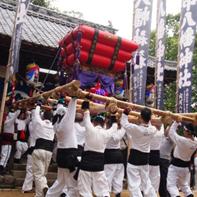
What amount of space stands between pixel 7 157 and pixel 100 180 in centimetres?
346

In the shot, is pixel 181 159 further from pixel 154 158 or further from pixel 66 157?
pixel 66 157

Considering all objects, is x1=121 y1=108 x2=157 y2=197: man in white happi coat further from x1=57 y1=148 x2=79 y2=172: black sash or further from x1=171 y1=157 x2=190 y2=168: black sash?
x1=57 y1=148 x2=79 y2=172: black sash

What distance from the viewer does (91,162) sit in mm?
6375

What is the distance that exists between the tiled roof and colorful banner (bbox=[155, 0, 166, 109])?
120 inches

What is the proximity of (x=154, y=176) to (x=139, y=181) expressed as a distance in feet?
3.27

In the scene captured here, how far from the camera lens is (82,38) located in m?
7.22

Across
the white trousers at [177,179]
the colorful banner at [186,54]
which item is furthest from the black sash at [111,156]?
the colorful banner at [186,54]

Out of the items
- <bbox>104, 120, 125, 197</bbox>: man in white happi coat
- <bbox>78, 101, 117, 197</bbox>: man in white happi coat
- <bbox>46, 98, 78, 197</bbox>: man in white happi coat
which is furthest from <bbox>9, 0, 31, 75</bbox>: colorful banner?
<bbox>104, 120, 125, 197</bbox>: man in white happi coat

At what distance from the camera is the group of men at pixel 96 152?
6.43 metres

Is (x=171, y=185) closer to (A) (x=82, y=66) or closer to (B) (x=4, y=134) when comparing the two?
(A) (x=82, y=66)

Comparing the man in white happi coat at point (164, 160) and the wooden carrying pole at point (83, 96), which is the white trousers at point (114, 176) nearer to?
the man in white happi coat at point (164, 160)

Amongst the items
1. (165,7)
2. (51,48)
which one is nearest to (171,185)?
(51,48)

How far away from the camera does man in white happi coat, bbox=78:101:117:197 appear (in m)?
6.30

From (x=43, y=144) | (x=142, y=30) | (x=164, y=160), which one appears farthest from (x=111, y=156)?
(x=142, y=30)
